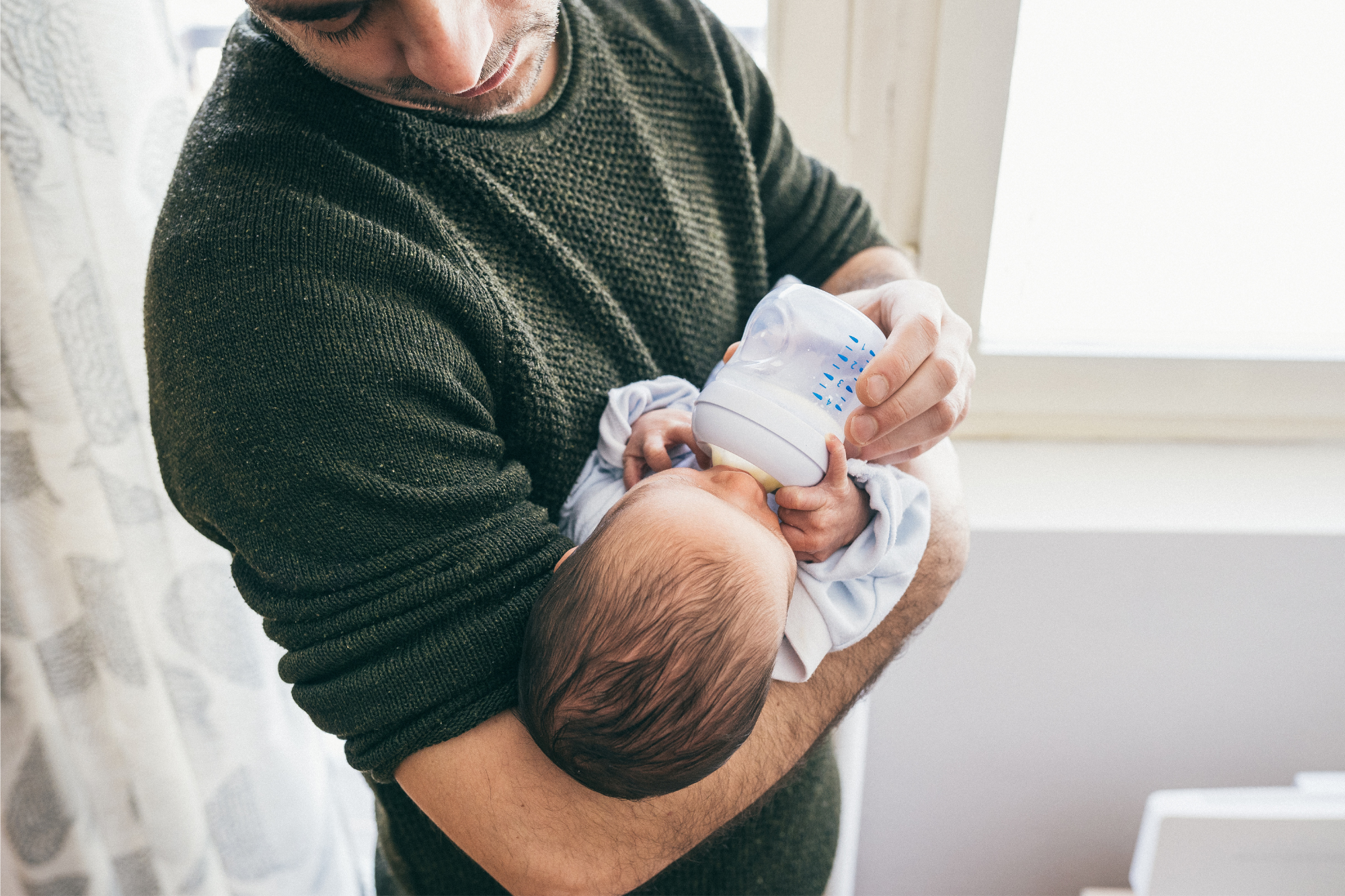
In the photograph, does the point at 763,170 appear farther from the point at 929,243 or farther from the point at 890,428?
the point at 929,243

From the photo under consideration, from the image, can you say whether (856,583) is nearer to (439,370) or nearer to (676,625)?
(676,625)

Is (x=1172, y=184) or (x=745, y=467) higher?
(x=1172, y=184)

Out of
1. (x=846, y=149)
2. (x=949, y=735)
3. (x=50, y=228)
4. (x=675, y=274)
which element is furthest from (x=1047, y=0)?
(x=50, y=228)

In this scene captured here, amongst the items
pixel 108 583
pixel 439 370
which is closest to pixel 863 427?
pixel 439 370

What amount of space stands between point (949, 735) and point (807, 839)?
67 centimetres

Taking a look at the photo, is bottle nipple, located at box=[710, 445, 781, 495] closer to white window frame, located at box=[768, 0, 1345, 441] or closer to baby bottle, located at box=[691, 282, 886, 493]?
baby bottle, located at box=[691, 282, 886, 493]

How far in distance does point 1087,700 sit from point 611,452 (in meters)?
1.20

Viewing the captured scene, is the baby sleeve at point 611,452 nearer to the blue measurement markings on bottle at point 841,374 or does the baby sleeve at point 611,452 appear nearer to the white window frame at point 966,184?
the blue measurement markings on bottle at point 841,374

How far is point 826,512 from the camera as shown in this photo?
80 cm

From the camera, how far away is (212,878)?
136cm

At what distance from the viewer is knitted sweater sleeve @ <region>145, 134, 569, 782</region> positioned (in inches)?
25.4

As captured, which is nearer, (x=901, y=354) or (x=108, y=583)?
(x=901, y=354)

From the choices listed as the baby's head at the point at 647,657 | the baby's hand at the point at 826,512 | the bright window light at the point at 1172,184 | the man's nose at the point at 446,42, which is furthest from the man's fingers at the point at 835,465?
the bright window light at the point at 1172,184

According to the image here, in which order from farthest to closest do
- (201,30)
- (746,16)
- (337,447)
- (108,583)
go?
(746,16) → (201,30) → (108,583) → (337,447)
